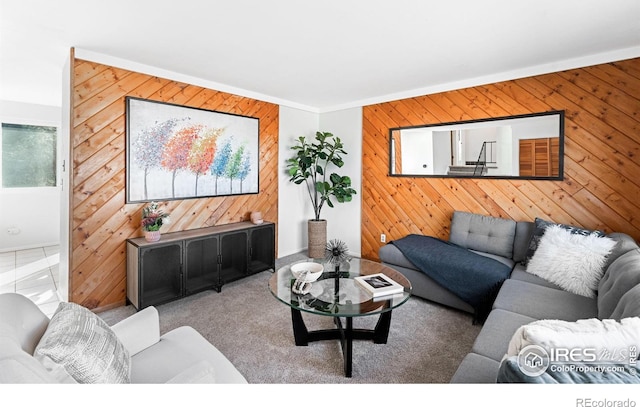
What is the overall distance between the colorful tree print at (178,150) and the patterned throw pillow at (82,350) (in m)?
2.12

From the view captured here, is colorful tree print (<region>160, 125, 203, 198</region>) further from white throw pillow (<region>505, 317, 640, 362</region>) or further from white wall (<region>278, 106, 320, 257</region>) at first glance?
white throw pillow (<region>505, 317, 640, 362</region>)

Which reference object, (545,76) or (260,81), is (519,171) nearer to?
(545,76)

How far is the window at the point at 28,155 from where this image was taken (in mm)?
4539

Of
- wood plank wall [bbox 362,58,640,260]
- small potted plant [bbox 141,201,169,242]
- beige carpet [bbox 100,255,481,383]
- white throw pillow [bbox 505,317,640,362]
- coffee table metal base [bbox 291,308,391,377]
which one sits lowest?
beige carpet [bbox 100,255,481,383]

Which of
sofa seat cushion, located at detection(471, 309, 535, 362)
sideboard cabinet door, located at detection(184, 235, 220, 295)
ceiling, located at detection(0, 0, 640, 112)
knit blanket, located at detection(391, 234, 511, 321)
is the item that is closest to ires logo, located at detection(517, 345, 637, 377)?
sofa seat cushion, located at detection(471, 309, 535, 362)

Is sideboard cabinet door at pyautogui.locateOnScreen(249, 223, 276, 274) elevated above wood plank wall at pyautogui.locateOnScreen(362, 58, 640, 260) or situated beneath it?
situated beneath

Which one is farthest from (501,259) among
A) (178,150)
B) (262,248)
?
(178,150)

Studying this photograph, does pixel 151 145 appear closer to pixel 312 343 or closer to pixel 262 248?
pixel 262 248

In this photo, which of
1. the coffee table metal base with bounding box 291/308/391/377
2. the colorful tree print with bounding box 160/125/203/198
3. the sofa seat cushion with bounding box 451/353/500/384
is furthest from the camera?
the colorful tree print with bounding box 160/125/203/198

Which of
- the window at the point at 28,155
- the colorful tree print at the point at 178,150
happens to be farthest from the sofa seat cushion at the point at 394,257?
the window at the point at 28,155

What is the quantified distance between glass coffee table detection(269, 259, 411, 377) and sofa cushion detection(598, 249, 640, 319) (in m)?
1.06

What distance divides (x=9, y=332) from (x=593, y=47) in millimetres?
4074

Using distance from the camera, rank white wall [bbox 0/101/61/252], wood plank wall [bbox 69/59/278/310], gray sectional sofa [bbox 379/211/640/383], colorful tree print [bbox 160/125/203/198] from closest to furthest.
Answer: gray sectional sofa [bbox 379/211/640/383], wood plank wall [bbox 69/59/278/310], colorful tree print [bbox 160/125/203/198], white wall [bbox 0/101/61/252]

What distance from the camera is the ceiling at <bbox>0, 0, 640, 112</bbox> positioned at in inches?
74.5
